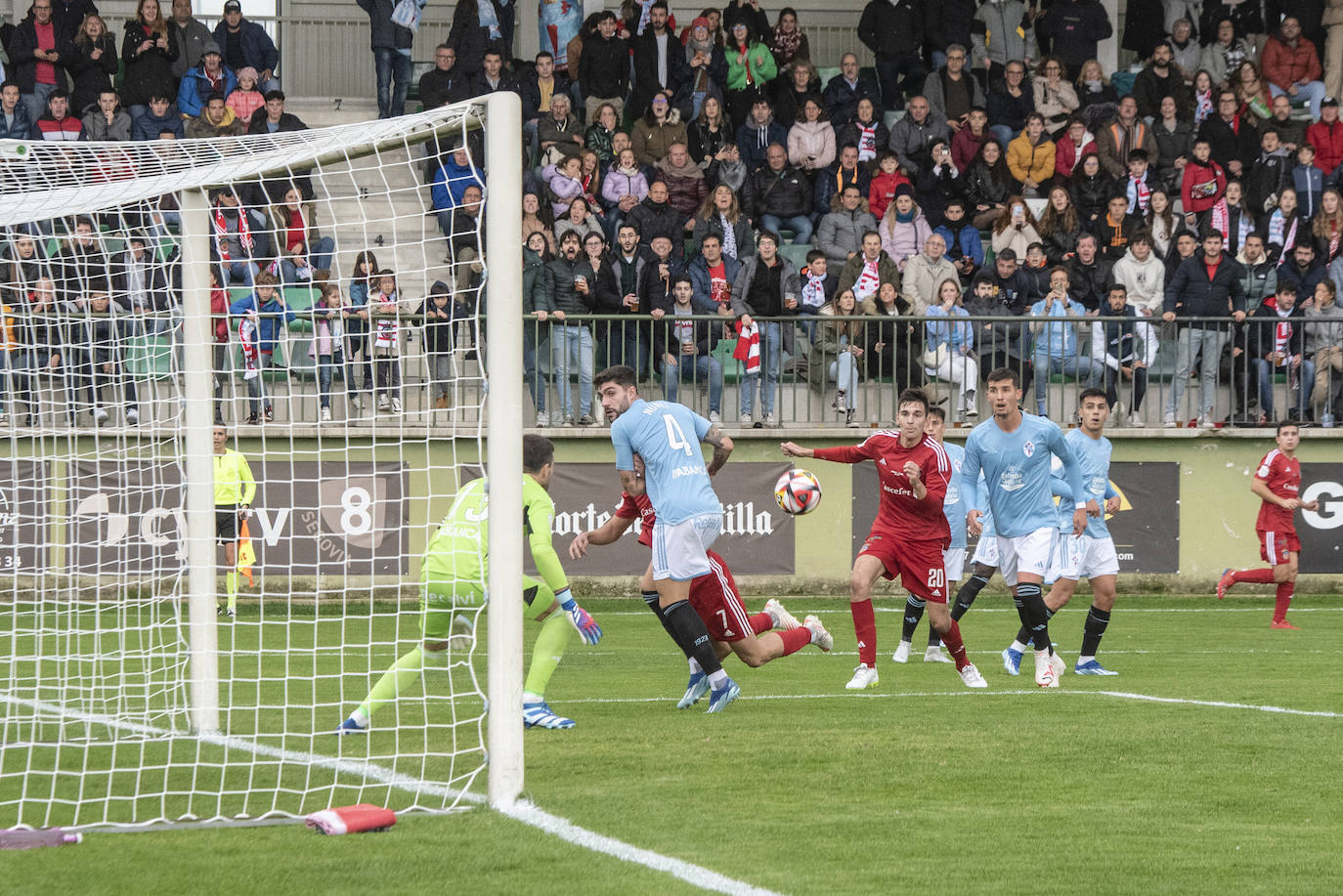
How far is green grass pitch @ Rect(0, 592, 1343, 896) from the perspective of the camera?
513 centimetres

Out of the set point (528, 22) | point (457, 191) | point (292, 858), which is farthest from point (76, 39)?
point (292, 858)

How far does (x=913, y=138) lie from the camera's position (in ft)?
67.5

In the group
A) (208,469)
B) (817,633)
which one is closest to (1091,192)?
(817,633)

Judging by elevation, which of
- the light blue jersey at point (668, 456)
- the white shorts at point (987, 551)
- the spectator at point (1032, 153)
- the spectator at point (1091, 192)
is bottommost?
the white shorts at point (987, 551)

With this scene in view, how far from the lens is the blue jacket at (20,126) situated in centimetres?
1894

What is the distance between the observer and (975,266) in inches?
785

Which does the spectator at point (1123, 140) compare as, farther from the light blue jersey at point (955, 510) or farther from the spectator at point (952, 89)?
the light blue jersey at point (955, 510)

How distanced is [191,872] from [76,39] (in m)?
17.2

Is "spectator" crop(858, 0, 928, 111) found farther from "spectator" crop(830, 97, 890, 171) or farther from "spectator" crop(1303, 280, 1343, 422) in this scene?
"spectator" crop(1303, 280, 1343, 422)

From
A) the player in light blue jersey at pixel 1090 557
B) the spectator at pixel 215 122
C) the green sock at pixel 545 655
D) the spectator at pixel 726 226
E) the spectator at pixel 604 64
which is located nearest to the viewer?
the green sock at pixel 545 655

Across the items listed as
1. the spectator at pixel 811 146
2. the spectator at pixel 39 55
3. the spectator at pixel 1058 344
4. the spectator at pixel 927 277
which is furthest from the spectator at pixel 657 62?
the spectator at pixel 39 55

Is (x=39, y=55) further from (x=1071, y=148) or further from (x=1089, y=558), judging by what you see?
(x=1089, y=558)

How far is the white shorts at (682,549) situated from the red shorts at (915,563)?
210 centimetres

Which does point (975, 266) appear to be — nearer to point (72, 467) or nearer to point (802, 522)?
point (802, 522)
